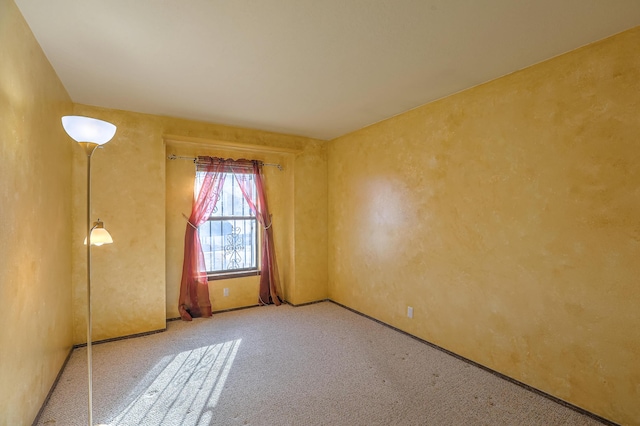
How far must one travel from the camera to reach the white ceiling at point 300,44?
1744 mm

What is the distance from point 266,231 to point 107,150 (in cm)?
225

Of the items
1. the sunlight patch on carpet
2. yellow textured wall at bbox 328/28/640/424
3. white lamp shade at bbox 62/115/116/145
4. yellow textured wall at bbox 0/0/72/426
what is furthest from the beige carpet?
white lamp shade at bbox 62/115/116/145

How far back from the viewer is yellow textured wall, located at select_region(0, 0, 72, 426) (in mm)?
1576

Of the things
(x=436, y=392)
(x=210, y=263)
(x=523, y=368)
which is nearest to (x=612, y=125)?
(x=523, y=368)

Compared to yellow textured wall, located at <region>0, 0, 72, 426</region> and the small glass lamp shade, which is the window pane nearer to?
yellow textured wall, located at <region>0, 0, 72, 426</region>

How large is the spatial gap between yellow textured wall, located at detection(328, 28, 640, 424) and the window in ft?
7.16

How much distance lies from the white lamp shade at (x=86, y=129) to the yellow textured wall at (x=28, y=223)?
28cm

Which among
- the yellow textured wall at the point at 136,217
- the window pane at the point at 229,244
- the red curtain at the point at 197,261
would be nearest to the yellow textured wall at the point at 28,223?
the yellow textured wall at the point at 136,217

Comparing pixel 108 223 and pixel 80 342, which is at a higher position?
pixel 108 223

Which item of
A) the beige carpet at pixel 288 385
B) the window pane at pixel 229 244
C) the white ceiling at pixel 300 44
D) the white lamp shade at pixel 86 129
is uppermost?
Result: the white ceiling at pixel 300 44

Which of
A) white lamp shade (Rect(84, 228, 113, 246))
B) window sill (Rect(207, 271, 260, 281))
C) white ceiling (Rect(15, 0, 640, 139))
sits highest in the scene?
white ceiling (Rect(15, 0, 640, 139))

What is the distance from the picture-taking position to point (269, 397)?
2322 millimetres

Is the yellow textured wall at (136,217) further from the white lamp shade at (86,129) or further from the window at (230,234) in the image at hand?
the white lamp shade at (86,129)

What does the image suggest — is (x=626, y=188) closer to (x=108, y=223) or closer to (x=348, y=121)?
(x=348, y=121)
